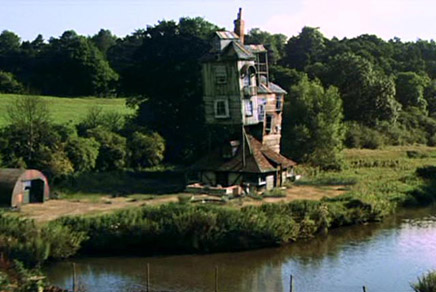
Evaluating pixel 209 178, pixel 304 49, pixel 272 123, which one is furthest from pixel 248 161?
pixel 304 49

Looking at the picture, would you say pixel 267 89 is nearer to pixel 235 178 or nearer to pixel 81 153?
pixel 235 178

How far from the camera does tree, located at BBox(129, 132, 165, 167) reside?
50062 mm

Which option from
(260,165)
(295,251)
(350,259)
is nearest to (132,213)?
(295,251)

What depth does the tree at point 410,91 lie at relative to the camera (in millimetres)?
87000

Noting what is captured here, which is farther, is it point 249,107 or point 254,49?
point 254,49

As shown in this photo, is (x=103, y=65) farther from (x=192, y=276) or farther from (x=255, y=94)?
(x=192, y=276)

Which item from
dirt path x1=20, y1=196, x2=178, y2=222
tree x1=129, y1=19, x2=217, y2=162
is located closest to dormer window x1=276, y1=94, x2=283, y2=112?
tree x1=129, y1=19, x2=217, y2=162

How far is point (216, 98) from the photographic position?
4706 cm

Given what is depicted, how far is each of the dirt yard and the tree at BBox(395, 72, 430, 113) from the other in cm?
4564

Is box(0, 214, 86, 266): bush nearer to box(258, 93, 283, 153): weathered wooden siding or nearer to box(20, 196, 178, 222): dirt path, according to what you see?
box(20, 196, 178, 222): dirt path

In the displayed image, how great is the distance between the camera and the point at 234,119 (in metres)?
46.9

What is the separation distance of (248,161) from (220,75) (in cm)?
634

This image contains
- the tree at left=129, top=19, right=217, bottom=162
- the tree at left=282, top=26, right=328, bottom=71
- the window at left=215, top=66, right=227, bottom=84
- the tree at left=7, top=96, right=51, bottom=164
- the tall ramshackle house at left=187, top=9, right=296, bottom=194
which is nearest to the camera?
the tree at left=7, top=96, right=51, bottom=164

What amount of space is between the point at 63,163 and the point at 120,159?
18.1ft
